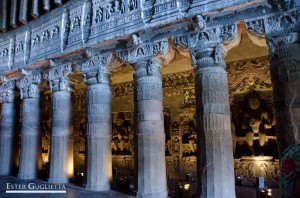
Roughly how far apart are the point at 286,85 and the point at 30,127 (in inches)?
320

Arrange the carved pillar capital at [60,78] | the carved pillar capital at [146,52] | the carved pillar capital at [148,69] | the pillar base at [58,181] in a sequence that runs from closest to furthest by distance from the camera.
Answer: the carved pillar capital at [146,52]
the carved pillar capital at [148,69]
the pillar base at [58,181]
the carved pillar capital at [60,78]

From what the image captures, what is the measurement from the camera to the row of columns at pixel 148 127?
5689 mm

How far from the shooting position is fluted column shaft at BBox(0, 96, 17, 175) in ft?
35.4

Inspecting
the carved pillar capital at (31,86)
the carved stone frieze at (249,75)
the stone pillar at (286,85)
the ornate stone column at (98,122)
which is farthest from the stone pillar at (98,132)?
the stone pillar at (286,85)

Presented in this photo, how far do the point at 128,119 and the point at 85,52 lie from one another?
14.1 ft

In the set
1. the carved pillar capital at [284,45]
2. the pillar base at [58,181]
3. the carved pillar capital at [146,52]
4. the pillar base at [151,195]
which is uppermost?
the carved pillar capital at [146,52]

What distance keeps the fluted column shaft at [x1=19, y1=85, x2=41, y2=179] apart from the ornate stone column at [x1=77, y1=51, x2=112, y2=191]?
2952 mm

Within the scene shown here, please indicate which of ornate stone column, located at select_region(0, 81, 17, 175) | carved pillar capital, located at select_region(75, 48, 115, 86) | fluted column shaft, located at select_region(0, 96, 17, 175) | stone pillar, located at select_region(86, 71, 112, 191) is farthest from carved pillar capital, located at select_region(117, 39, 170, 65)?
fluted column shaft, located at select_region(0, 96, 17, 175)

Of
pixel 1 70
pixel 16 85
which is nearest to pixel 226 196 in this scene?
pixel 16 85

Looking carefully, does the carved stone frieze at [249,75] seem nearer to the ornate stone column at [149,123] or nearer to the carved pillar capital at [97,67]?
the ornate stone column at [149,123]

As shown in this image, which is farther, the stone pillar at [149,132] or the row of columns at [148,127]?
the stone pillar at [149,132]

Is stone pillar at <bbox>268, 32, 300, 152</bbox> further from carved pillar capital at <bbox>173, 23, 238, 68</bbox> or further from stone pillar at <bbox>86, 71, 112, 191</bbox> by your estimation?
stone pillar at <bbox>86, 71, 112, 191</bbox>

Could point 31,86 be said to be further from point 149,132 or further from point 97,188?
point 149,132

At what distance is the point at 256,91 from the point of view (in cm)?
927
